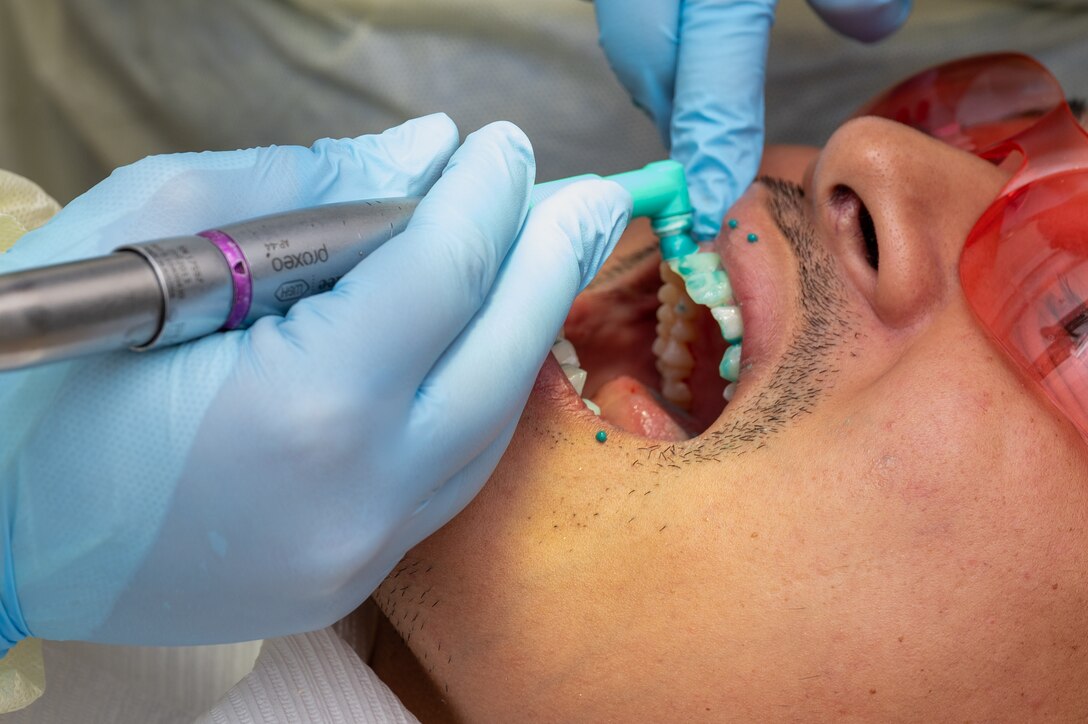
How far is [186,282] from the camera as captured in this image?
28.3 inches

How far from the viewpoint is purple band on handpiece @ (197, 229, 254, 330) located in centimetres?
77

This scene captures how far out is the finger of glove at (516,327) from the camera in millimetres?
868

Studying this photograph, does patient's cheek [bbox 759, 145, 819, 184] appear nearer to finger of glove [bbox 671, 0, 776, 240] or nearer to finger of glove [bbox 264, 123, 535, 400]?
finger of glove [bbox 671, 0, 776, 240]

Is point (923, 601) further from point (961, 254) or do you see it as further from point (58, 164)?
point (58, 164)

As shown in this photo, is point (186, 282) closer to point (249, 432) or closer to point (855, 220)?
point (249, 432)

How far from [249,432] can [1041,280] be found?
2.68ft

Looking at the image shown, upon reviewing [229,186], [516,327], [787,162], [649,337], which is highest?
[229,186]

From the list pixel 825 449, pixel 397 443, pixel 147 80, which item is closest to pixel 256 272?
pixel 397 443

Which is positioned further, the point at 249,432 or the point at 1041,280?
the point at 1041,280

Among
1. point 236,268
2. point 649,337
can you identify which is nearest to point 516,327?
point 236,268

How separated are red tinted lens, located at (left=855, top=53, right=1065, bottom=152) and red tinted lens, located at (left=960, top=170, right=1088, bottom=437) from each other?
38 cm

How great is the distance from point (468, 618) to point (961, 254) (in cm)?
67

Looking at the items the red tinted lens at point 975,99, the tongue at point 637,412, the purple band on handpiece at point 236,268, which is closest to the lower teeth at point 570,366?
the tongue at point 637,412

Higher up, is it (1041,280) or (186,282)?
(186,282)
